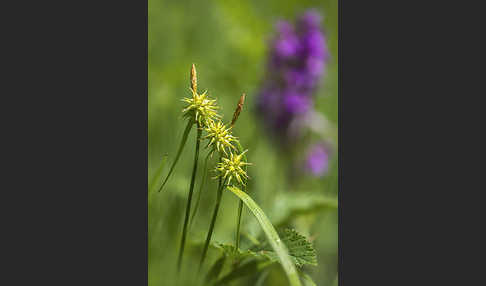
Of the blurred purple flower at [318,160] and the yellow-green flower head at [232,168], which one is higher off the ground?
the blurred purple flower at [318,160]

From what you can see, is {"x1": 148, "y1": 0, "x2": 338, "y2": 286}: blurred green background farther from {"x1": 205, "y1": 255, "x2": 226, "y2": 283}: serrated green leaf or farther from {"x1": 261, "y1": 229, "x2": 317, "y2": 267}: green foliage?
{"x1": 261, "y1": 229, "x2": 317, "y2": 267}: green foliage

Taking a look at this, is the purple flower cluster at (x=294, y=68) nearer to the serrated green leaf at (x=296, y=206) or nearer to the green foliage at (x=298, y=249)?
the serrated green leaf at (x=296, y=206)

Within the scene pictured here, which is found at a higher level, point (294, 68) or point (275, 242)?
point (294, 68)

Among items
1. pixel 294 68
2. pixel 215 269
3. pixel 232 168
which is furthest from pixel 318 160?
pixel 232 168

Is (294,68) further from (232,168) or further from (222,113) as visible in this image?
(232,168)

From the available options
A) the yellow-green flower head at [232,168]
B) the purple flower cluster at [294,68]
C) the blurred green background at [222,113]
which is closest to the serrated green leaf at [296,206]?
the blurred green background at [222,113]

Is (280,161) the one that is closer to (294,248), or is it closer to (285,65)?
(285,65)
